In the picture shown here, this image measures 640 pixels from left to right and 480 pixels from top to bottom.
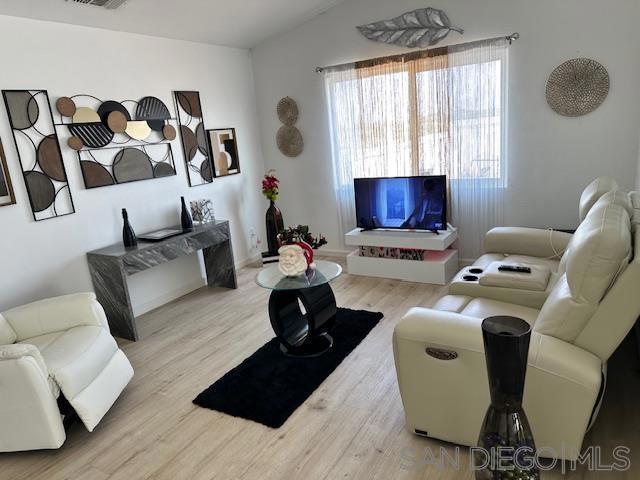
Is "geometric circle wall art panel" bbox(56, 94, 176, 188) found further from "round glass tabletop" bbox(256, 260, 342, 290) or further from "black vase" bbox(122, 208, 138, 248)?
"round glass tabletop" bbox(256, 260, 342, 290)

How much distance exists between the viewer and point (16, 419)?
2248 mm

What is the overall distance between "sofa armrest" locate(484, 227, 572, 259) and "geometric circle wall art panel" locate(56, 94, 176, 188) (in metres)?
3.06

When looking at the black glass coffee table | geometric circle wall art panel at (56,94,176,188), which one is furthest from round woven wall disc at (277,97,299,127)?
the black glass coffee table

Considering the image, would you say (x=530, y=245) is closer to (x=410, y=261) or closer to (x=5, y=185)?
(x=410, y=261)

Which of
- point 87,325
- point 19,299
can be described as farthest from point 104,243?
point 87,325

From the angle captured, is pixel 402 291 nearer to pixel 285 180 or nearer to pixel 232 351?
pixel 232 351

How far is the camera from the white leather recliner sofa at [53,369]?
2.20 metres

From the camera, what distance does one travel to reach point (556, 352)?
1.77 metres

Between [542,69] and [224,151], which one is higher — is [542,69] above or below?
above

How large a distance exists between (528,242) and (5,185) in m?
3.86

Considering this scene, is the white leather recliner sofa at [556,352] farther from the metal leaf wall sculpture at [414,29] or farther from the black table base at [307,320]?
the metal leaf wall sculpture at [414,29]

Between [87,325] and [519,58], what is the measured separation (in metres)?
4.03

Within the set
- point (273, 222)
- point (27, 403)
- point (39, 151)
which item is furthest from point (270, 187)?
point (27, 403)

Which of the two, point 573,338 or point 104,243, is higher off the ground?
point 104,243
